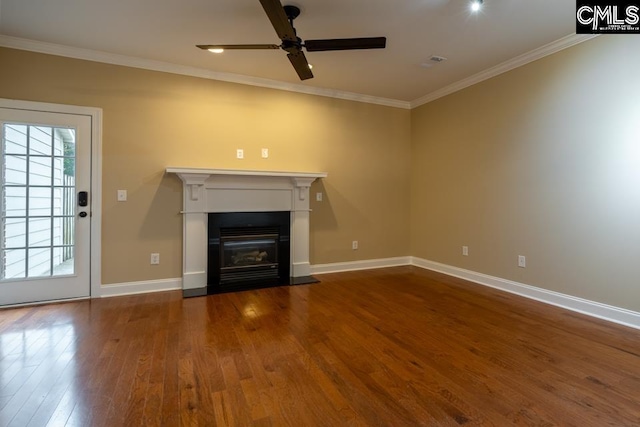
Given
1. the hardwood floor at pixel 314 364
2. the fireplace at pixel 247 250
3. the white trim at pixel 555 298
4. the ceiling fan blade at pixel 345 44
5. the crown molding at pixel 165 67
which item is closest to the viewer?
the hardwood floor at pixel 314 364

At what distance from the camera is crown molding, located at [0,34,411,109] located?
317 cm

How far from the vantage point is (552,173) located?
3305 mm

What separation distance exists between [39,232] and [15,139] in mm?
959

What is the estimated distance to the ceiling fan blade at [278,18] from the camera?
1.96m

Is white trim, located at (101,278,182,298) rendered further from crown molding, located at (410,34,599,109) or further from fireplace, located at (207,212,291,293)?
crown molding, located at (410,34,599,109)

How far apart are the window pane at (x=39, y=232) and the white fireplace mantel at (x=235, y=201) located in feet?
4.25

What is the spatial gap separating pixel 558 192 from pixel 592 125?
0.68 m

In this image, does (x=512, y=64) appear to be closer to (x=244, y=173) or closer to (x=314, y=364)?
(x=244, y=173)

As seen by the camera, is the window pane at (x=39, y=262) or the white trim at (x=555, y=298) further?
the window pane at (x=39, y=262)

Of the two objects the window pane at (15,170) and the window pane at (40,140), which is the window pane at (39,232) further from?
the window pane at (40,140)

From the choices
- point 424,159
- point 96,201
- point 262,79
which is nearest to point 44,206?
point 96,201

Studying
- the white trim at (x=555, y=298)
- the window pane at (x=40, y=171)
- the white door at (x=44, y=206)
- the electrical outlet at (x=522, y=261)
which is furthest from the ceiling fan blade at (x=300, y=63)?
the white trim at (x=555, y=298)

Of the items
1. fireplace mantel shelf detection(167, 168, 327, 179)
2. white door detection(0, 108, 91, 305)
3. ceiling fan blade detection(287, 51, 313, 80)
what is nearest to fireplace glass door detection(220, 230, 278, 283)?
fireplace mantel shelf detection(167, 168, 327, 179)

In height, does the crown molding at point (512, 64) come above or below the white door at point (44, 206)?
above
